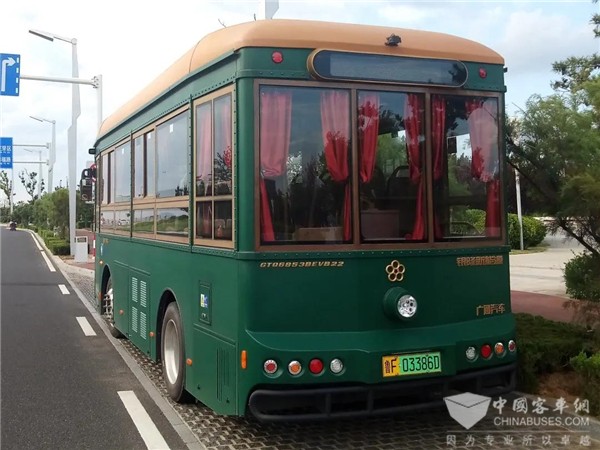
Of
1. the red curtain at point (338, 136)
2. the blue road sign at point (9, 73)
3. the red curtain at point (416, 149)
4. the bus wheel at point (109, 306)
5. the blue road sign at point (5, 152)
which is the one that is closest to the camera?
the red curtain at point (338, 136)

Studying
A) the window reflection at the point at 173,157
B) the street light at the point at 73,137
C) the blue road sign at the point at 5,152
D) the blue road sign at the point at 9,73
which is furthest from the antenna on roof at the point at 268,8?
the blue road sign at the point at 5,152

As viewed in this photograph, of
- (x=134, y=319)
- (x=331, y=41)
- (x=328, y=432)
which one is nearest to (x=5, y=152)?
(x=134, y=319)

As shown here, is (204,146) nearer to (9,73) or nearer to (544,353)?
(544,353)

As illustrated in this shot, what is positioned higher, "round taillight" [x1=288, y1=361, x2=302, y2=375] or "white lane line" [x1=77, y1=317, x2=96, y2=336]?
"round taillight" [x1=288, y1=361, x2=302, y2=375]

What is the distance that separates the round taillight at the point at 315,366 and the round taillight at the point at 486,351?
130 cm

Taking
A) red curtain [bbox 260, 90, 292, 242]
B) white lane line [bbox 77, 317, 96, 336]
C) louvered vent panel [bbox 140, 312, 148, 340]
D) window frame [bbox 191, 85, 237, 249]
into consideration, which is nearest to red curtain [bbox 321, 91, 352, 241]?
red curtain [bbox 260, 90, 292, 242]

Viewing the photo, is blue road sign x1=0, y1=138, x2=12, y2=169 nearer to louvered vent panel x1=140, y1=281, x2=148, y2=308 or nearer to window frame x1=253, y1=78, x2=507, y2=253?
louvered vent panel x1=140, y1=281, x2=148, y2=308

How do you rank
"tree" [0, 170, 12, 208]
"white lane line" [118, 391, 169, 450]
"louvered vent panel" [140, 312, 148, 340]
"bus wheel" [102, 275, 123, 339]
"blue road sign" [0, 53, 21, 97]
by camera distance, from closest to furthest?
"white lane line" [118, 391, 169, 450] < "louvered vent panel" [140, 312, 148, 340] < "bus wheel" [102, 275, 123, 339] < "blue road sign" [0, 53, 21, 97] < "tree" [0, 170, 12, 208]

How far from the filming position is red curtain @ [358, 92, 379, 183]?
4.68 metres

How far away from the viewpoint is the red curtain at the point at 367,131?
184 inches

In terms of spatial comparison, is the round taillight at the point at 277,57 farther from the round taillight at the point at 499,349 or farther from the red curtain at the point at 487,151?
the round taillight at the point at 499,349

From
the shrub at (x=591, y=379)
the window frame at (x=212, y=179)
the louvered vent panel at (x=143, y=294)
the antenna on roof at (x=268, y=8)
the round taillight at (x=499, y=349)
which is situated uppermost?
the antenna on roof at (x=268, y=8)

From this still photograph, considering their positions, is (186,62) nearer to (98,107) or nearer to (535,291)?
(535,291)

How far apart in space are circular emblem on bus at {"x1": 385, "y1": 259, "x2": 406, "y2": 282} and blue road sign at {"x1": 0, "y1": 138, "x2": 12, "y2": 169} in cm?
4142
